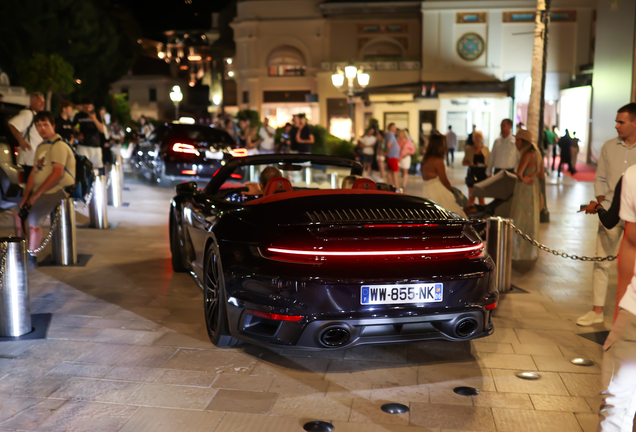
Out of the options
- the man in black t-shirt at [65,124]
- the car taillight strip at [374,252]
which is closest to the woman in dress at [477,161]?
the man in black t-shirt at [65,124]

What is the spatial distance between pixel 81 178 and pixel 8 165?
2404mm

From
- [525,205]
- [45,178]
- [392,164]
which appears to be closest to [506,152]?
[525,205]

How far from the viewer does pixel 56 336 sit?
514 centimetres

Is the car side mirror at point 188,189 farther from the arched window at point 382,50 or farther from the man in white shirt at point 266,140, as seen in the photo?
the arched window at point 382,50

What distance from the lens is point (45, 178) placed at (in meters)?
7.54

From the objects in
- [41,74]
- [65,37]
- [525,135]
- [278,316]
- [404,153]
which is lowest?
→ [278,316]

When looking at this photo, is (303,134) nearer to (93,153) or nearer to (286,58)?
(93,153)

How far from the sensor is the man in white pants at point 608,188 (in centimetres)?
538

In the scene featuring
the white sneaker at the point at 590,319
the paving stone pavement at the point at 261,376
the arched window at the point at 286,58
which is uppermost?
the arched window at the point at 286,58

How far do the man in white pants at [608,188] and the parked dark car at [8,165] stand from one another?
838 cm

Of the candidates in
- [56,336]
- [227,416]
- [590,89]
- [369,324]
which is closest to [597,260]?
[369,324]

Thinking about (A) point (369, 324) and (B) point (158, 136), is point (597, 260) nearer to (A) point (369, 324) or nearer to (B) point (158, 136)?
(A) point (369, 324)

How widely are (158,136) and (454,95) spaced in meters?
22.9

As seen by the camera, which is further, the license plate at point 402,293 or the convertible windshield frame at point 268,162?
the convertible windshield frame at point 268,162
